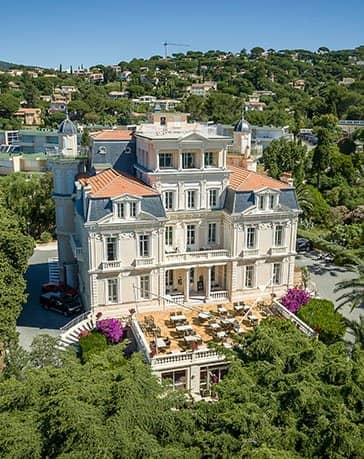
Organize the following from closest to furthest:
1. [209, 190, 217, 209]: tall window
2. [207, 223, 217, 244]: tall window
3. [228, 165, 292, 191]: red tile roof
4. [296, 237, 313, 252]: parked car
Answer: [228, 165, 292, 191]: red tile roof
[209, 190, 217, 209]: tall window
[207, 223, 217, 244]: tall window
[296, 237, 313, 252]: parked car

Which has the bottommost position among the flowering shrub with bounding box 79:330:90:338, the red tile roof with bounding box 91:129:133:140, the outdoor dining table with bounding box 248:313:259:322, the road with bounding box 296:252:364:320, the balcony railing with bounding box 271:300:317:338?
the road with bounding box 296:252:364:320

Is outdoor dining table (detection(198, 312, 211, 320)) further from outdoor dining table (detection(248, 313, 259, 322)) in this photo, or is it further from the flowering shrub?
the flowering shrub

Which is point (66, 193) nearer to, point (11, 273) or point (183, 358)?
point (11, 273)

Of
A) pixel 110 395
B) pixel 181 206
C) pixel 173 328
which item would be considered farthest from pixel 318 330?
pixel 110 395

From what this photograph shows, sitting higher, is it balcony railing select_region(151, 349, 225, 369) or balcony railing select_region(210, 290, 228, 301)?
balcony railing select_region(210, 290, 228, 301)

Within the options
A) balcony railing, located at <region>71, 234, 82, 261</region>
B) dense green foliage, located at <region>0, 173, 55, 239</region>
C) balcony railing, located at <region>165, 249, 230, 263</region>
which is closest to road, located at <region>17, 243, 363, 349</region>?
dense green foliage, located at <region>0, 173, 55, 239</region>

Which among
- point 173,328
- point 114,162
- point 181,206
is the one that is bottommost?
point 173,328

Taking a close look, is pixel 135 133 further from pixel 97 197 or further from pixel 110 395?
pixel 110 395
